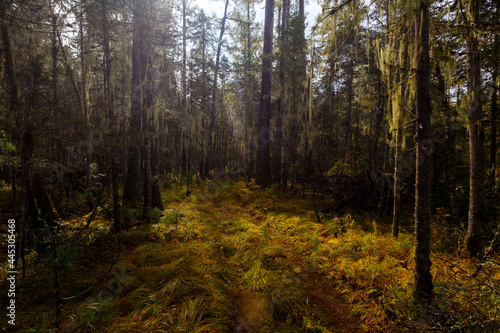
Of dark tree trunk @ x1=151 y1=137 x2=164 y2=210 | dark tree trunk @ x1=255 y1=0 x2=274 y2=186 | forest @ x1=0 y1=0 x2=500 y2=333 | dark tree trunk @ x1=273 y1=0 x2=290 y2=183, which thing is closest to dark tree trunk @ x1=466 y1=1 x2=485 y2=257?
forest @ x1=0 y1=0 x2=500 y2=333

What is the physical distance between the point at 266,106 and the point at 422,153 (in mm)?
10045

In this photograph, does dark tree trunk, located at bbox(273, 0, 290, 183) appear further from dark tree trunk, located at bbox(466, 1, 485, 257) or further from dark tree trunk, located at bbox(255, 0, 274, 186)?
dark tree trunk, located at bbox(466, 1, 485, 257)

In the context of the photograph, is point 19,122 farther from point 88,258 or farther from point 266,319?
point 266,319

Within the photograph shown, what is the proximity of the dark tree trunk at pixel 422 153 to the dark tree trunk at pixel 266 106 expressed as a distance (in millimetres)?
9186

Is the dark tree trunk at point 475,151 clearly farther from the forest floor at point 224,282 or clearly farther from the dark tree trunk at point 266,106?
the dark tree trunk at point 266,106

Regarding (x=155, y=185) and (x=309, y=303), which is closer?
(x=309, y=303)

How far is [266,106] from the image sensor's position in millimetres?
12000

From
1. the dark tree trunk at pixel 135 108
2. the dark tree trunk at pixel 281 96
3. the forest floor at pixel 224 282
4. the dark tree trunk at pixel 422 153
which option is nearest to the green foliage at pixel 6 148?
the forest floor at pixel 224 282

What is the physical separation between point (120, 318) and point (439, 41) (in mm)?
6739

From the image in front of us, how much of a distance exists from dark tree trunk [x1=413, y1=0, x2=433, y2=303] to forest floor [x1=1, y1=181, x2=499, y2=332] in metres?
0.48

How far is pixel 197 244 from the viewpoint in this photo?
5207 millimetres

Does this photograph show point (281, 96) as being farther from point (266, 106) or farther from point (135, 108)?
point (135, 108)

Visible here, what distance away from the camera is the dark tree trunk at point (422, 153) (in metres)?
2.67

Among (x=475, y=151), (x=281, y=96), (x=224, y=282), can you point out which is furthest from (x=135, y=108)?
(x=475, y=151)
